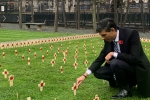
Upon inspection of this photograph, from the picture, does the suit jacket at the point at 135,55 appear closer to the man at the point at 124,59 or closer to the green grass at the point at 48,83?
the man at the point at 124,59

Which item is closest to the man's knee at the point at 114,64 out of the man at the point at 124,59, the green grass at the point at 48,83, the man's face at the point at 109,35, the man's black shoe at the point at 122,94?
the man at the point at 124,59

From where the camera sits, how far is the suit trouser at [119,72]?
18.7 feet

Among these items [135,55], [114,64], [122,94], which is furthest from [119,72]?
[122,94]

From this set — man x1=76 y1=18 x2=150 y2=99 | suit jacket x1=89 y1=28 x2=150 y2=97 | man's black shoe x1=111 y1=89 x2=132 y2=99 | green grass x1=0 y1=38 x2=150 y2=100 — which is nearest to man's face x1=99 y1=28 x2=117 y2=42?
man x1=76 y1=18 x2=150 y2=99

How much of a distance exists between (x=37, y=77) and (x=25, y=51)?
5.33 metres

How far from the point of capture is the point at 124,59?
5676 mm

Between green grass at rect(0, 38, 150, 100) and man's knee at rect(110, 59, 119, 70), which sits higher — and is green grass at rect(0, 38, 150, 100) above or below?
below

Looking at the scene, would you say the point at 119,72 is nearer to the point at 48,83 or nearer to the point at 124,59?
the point at 124,59

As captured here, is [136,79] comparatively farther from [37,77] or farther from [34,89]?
[37,77]

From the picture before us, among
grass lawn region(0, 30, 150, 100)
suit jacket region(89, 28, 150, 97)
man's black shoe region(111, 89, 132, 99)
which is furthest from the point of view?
grass lawn region(0, 30, 150, 100)

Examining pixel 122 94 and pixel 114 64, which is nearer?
pixel 114 64

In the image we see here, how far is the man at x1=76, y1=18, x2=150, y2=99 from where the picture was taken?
5577 millimetres

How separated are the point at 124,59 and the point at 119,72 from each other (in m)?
0.24

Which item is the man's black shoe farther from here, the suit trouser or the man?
the suit trouser
